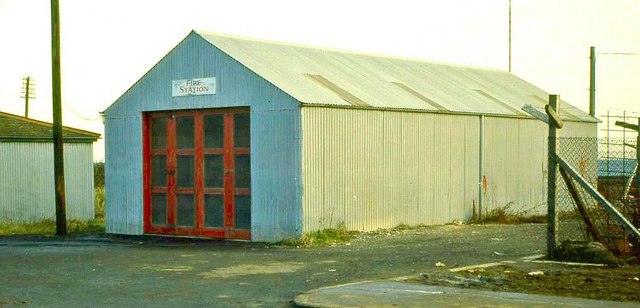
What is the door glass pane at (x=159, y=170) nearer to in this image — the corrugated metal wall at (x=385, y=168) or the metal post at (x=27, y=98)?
the corrugated metal wall at (x=385, y=168)

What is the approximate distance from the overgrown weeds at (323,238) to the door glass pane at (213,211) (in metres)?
2.14

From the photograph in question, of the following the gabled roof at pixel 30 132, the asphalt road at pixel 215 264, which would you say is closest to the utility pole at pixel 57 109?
the asphalt road at pixel 215 264

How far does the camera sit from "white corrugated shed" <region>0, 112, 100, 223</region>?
112 feet

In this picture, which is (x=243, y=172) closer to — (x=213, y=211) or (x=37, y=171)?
(x=213, y=211)

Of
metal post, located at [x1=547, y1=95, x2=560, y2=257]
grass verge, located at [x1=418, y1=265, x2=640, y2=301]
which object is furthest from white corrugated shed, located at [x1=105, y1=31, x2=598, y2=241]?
grass verge, located at [x1=418, y1=265, x2=640, y2=301]

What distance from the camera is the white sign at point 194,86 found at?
2225 centimetres

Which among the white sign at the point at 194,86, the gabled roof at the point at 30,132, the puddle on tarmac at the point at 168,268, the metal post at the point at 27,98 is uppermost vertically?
the metal post at the point at 27,98

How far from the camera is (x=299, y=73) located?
23109 mm

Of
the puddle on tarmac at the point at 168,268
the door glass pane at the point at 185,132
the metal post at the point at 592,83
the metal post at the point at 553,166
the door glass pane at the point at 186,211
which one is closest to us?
the metal post at the point at 553,166

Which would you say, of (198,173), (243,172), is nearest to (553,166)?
(243,172)

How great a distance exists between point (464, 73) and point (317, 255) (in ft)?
49.4

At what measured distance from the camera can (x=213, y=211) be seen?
74.0 ft

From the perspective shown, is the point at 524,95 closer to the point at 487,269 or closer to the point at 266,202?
the point at 266,202

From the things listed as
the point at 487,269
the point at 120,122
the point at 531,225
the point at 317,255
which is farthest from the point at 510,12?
the point at 487,269
